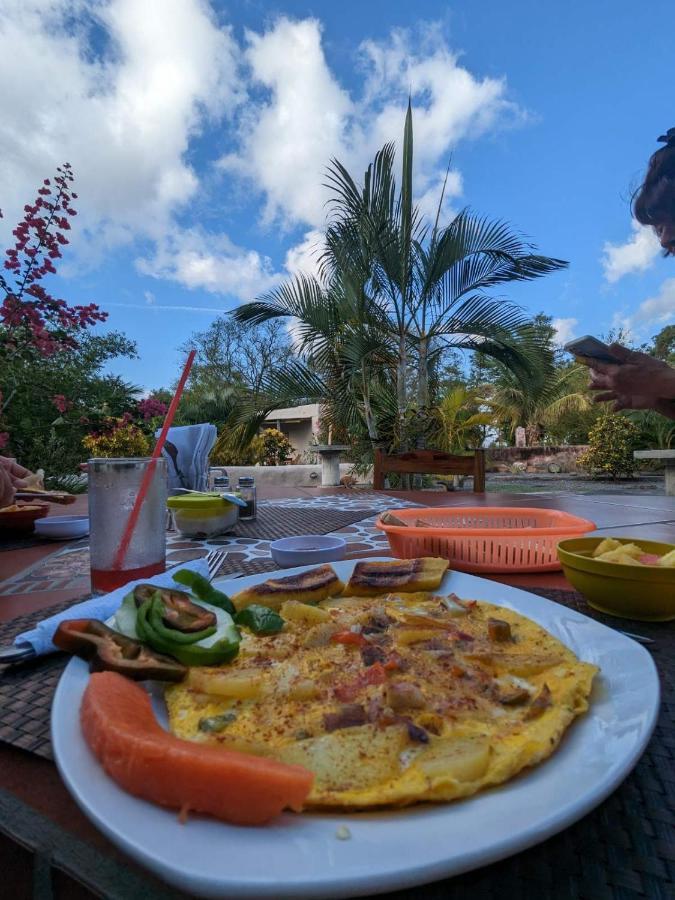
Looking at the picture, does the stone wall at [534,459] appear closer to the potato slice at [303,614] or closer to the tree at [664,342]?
the tree at [664,342]

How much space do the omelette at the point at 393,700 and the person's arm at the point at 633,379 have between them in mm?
1821

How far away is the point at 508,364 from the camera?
6.95 m

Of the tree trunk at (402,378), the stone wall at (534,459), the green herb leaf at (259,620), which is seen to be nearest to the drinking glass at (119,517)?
the green herb leaf at (259,620)

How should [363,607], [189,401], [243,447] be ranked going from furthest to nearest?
[189,401]
[243,447]
[363,607]

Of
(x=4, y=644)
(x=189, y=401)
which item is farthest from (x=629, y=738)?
(x=189, y=401)

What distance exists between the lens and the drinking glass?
984 mm

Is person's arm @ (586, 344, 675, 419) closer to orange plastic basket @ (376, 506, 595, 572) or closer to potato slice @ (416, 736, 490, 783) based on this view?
orange plastic basket @ (376, 506, 595, 572)

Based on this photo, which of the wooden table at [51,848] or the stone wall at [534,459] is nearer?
the wooden table at [51,848]

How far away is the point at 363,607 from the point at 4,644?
1.97 feet

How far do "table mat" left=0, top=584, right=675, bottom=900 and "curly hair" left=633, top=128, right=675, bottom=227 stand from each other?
10.2 feet

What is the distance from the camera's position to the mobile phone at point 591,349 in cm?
183

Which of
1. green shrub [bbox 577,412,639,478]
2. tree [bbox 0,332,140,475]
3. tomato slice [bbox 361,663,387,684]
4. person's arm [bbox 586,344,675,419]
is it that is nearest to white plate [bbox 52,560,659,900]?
tomato slice [bbox 361,663,387,684]

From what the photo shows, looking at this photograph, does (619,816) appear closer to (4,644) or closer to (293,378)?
(4,644)

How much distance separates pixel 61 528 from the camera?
1.70 metres
